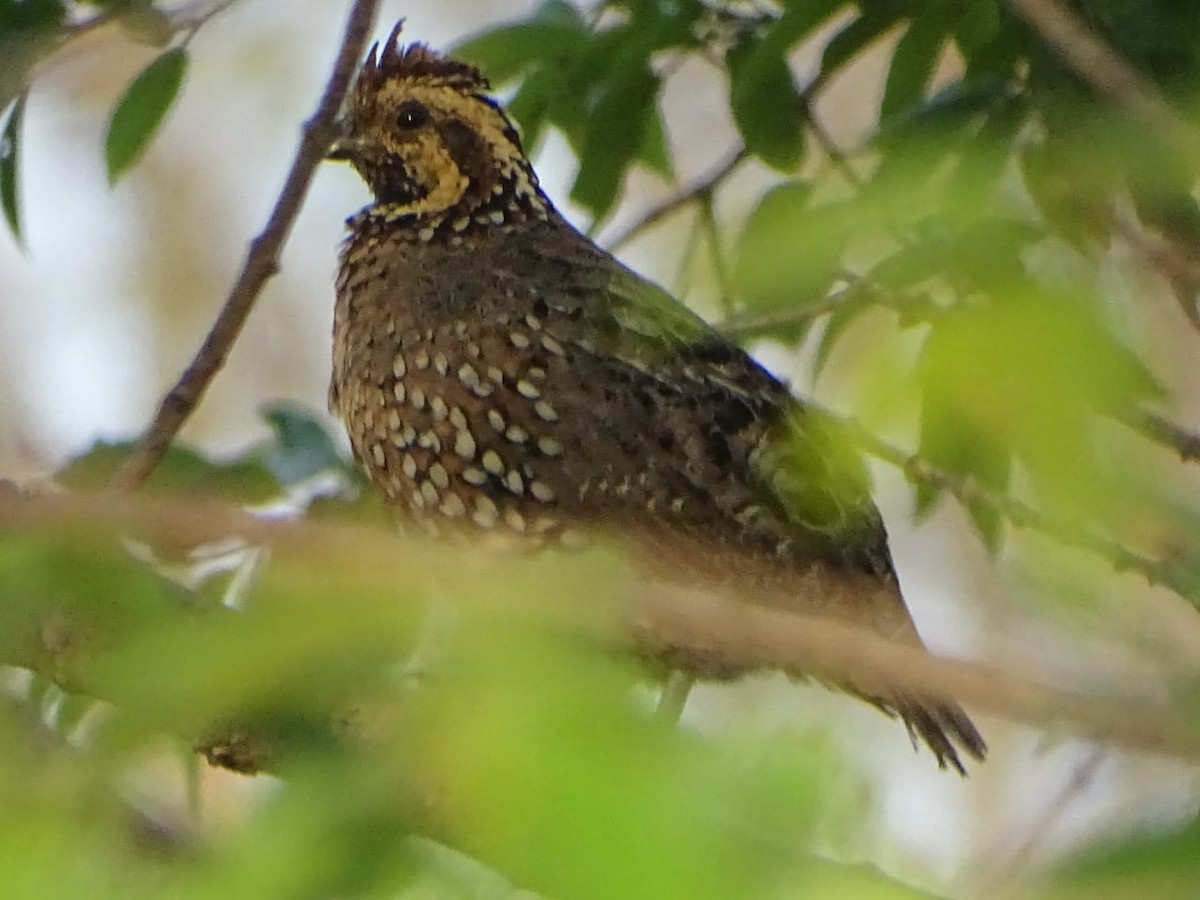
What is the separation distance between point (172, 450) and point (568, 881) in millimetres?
1562

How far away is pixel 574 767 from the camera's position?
1.99 feet

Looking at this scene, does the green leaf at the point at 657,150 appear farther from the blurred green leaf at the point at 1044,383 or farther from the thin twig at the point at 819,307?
the blurred green leaf at the point at 1044,383

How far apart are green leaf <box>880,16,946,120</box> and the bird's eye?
2.87ft

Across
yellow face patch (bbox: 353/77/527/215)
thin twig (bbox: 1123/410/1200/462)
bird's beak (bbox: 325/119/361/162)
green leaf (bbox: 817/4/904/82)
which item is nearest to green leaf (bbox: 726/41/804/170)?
green leaf (bbox: 817/4/904/82)

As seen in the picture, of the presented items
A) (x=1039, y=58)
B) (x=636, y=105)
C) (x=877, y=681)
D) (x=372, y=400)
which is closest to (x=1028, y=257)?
(x=877, y=681)

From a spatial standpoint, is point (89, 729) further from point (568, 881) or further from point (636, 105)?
point (636, 105)

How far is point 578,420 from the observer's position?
241cm

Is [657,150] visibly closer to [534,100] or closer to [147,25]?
[534,100]

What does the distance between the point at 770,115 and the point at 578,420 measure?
48cm

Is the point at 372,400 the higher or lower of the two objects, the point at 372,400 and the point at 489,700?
the lower

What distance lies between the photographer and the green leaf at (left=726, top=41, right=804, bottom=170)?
211 centimetres

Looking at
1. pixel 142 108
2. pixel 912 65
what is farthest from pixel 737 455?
pixel 142 108

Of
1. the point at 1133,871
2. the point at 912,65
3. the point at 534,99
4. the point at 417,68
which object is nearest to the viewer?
the point at 1133,871

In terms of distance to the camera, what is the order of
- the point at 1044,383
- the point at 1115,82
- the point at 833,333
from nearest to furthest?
the point at 1044,383 → the point at 1115,82 → the point at 833,333
